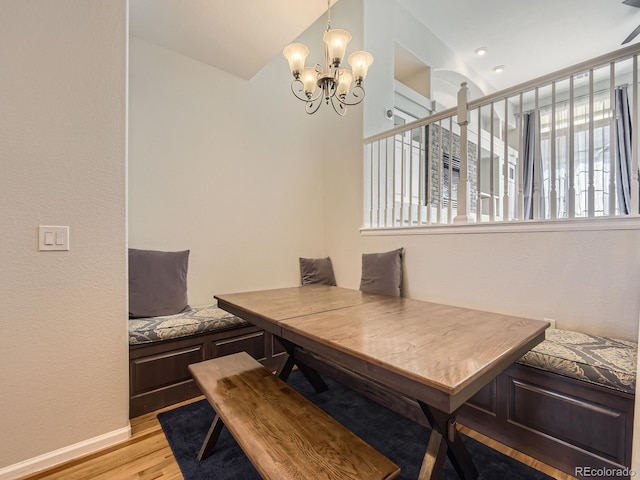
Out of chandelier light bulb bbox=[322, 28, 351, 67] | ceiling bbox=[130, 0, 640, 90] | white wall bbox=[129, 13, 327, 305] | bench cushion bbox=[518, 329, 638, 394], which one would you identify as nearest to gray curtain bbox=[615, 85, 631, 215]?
Result: ceiling bbox=[130, 0, 640, 90]

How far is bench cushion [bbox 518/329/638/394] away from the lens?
1365 millimetres

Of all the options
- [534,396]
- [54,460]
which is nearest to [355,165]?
[534,396]

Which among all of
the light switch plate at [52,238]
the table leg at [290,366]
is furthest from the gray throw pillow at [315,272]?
the light switch plate at [52,238]

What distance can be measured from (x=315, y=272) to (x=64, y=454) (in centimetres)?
253

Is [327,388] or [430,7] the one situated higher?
[430,7]

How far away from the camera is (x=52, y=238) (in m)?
1.55

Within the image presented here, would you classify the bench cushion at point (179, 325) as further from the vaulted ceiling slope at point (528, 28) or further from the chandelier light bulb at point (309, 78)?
the vaulted ceiling slope at point (528, 28)

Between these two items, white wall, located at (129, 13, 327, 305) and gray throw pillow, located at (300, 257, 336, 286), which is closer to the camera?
white wall, located at (129, 13, 327, 305)

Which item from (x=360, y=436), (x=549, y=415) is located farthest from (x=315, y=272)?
(x=549, y=415)

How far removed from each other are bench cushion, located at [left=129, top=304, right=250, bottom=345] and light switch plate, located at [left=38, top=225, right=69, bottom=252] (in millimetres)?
702

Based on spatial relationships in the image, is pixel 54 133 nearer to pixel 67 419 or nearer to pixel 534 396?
pixel 67 419

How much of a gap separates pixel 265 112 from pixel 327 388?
2.91 meters

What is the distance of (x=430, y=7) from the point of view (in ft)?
12.6

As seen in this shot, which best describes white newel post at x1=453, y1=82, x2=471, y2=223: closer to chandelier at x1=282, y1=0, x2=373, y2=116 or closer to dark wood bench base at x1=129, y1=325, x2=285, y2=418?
chandelier at x1=282, y1=0, x2=373, y2=116
